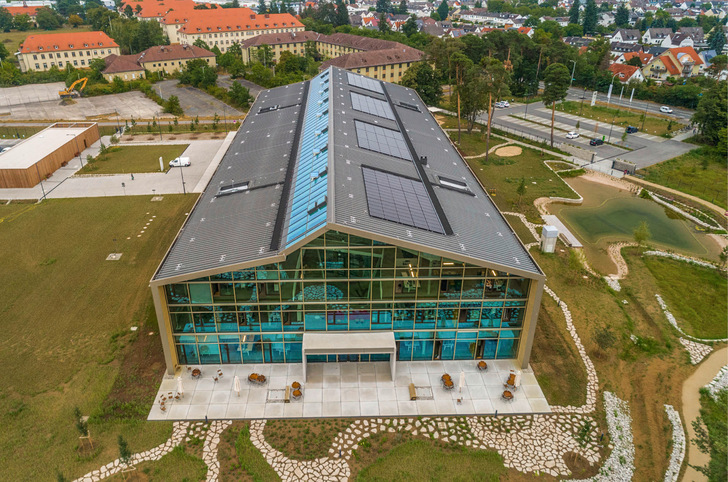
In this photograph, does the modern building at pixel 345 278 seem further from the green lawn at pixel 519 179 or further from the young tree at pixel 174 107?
the young tree at pixel 174 107

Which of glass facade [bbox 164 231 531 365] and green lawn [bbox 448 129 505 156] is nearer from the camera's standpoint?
glass facade [bbox 164 231 531 365]

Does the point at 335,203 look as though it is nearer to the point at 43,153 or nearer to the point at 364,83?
the point at 364,83

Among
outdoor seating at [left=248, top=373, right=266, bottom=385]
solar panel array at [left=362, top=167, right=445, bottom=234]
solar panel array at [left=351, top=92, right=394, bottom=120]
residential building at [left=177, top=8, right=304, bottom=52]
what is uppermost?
residential building at [left=177, top=8, right=304, bottom=52]

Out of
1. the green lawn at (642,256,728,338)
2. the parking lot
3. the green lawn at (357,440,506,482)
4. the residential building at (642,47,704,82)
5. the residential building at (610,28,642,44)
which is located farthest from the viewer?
the residential building at (610,28,642,44)

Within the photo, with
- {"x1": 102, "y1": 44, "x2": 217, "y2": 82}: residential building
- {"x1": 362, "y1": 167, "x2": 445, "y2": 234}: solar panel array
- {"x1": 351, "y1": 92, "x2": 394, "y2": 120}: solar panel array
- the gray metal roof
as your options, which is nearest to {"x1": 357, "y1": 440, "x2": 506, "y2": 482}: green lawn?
the gray metal roof

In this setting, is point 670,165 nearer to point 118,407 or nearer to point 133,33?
point 118,407

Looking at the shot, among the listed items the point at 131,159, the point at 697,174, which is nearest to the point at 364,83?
the point at 131,159

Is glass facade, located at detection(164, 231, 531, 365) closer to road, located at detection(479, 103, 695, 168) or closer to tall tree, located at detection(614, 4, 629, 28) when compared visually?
road, located at detection(479, 103, 695, 168)

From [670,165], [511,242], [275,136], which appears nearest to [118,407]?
[511,242]
